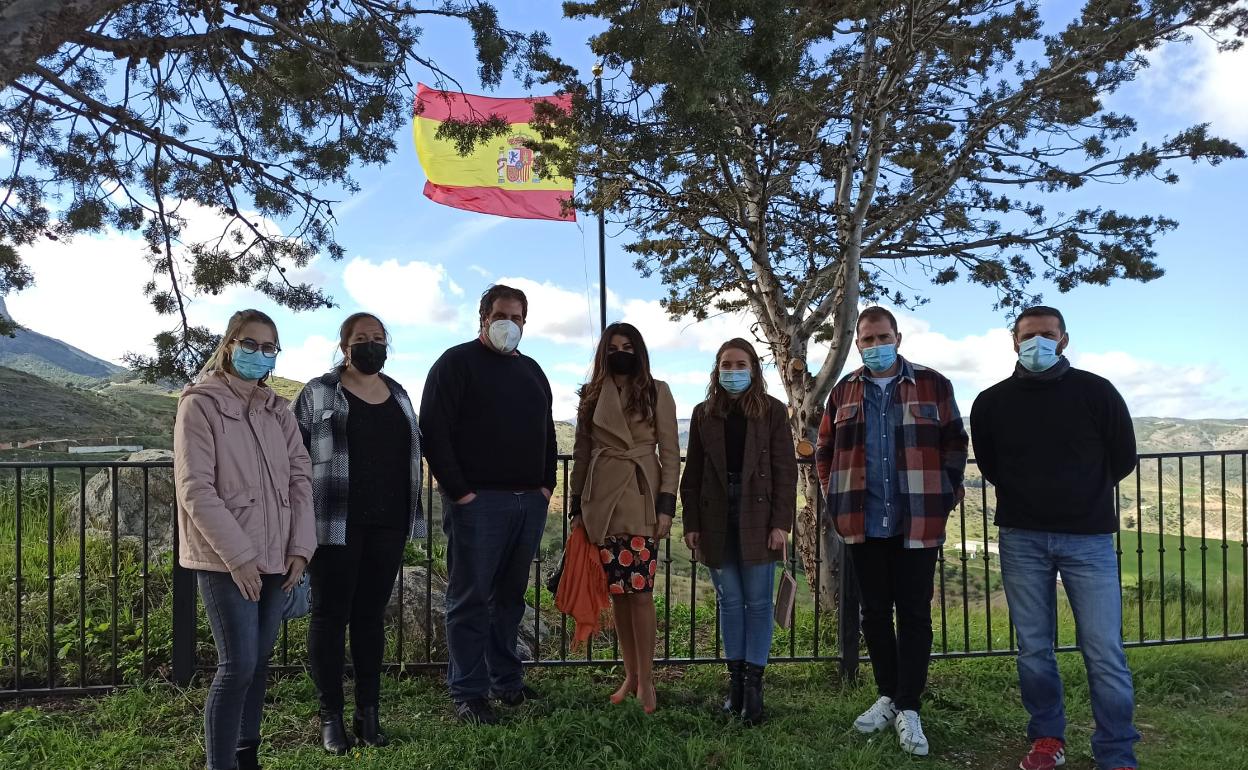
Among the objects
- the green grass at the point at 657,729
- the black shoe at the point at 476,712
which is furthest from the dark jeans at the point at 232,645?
the black shoe at the point at 476,712

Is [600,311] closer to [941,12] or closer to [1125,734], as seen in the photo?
[941,12]

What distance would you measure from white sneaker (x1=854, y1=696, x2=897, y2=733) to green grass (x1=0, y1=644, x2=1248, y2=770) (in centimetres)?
6

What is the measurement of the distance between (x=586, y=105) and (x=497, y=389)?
3.26 meters

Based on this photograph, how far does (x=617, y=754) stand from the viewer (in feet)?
10.5

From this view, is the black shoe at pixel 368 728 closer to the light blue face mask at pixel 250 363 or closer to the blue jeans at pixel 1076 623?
the light blue face mask at pixel 250 363

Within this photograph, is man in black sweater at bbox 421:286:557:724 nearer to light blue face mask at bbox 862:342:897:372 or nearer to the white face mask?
the white face mask

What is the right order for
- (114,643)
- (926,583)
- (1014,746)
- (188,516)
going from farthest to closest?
1. (114,643)
2. (1014,746)
3. (926,583)
4. (188,516)

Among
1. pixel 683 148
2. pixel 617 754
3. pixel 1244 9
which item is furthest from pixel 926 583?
pixel 1244 9

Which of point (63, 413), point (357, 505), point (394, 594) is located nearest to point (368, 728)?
point (357, 505)

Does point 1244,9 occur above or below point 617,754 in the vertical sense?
above

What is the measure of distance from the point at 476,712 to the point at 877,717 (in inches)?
77.3

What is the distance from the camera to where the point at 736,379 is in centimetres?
363

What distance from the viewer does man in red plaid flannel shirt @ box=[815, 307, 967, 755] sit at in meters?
3.32

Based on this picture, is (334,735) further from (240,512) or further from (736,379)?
(736,379)
